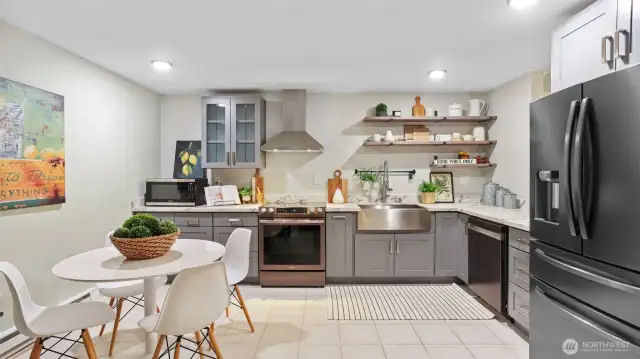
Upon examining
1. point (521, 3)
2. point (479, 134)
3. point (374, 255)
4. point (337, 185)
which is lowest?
point (374, 255)

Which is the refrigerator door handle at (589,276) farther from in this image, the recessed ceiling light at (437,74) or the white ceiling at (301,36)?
the recessed ceiling light at (437,74)

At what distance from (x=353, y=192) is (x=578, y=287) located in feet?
9.87

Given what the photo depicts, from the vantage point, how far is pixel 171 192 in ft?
13.2

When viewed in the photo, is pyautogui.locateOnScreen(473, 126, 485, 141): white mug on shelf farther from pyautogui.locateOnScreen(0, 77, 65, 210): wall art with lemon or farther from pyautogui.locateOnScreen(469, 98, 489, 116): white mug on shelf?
pyautogui.locateOnScreen(0, 77, 65, 210): wall art with lemon

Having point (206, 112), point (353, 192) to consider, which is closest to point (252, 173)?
point (206, 112)

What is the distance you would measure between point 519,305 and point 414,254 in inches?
50.3

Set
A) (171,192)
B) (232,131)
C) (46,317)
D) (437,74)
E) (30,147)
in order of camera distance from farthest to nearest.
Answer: (232,131) < (171,192) < (437,74) < (30,147) < (46,317)

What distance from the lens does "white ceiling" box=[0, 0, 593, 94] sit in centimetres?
218

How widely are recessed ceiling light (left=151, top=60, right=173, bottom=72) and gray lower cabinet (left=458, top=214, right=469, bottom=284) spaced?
10.8ft

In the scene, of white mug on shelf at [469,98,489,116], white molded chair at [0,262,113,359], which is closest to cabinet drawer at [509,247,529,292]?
white mug on shelf at [469,98,489,116]

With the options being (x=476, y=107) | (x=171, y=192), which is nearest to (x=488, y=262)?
(x=476, y=107)

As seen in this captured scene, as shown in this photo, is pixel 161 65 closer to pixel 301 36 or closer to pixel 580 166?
pixel 301 36

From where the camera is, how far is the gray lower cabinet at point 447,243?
3.85 metres

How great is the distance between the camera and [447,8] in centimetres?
218
